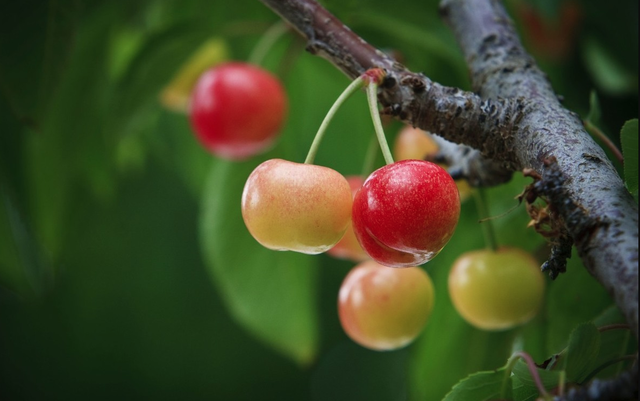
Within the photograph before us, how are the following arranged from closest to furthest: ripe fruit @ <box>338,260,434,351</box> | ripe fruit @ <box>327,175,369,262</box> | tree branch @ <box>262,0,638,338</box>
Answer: tree branch @ <box>262,0,638,338</box> → ripe fruit @ <box>338,260,434,351</box> → ripe fruit @ <box>327,175,369,262</box>

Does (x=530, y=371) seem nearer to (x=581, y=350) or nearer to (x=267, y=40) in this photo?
(x=581, y=350)

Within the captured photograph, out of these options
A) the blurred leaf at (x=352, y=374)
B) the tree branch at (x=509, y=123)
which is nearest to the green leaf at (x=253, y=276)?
the tree branch at (x=509, y=123)

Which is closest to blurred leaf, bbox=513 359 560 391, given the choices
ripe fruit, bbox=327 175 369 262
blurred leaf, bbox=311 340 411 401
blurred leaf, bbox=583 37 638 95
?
ripe fruit, bbox=327 175 369 262

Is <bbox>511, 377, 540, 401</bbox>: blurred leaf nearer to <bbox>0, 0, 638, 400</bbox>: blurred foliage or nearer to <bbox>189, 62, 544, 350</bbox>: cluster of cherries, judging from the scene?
<bbox>0, 0, 638, 400</bbox>: blurred foliage

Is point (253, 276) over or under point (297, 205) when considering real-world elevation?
under

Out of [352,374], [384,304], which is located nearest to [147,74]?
[384,304]

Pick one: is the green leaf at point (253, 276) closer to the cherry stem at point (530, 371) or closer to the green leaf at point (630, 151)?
the cherry stem at point (530, 371)

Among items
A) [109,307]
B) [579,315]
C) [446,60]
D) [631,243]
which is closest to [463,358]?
[579,315]

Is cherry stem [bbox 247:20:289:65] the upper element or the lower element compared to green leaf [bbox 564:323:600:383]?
upper
